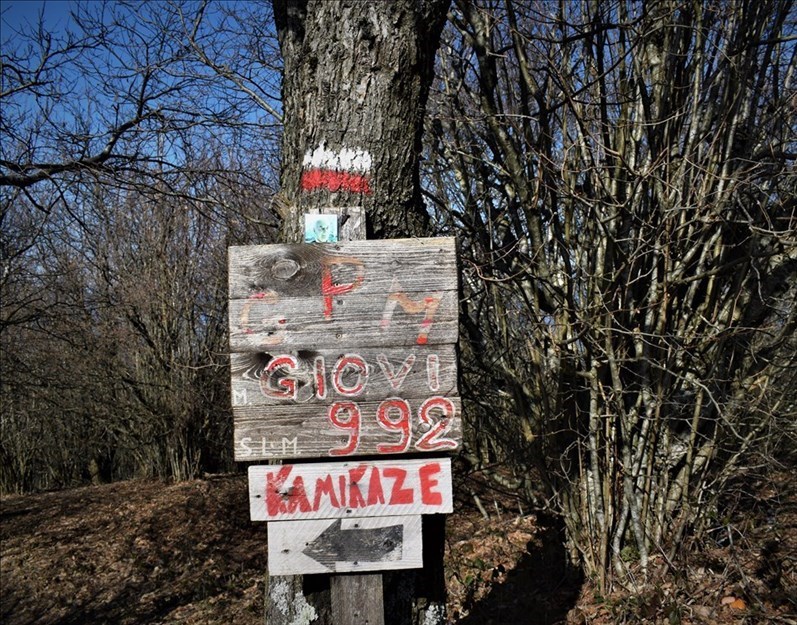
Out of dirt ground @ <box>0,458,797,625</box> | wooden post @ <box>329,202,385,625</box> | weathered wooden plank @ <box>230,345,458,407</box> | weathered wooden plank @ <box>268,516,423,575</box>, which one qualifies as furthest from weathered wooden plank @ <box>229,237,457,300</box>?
dirt ground @ <box>0,458,797,625</box>

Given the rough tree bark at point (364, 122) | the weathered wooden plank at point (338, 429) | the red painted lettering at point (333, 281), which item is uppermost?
the rough tree bark at point (364, 122)

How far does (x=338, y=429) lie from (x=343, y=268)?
0.50 m

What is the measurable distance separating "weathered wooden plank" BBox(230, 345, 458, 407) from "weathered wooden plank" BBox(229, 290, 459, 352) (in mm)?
34

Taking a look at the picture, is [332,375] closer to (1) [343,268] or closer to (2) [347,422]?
(2) [347,422]

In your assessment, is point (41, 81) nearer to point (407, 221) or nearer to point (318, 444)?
point (407, 221)

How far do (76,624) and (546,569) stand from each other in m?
4.39

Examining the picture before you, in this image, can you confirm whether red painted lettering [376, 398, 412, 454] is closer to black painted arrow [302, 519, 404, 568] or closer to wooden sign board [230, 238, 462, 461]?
wooden sign board [230, 238, 462, 461]

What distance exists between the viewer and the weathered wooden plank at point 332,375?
7.20 feet

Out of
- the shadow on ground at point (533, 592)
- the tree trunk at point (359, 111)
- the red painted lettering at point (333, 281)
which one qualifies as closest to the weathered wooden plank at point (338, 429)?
the red painted lettering at point (333, 281)

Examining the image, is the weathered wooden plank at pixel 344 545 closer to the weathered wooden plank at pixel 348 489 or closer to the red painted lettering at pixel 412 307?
the weathered wooden plank at pixel 348 489

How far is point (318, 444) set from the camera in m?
2.21

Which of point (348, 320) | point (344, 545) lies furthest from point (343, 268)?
point (344, 545)

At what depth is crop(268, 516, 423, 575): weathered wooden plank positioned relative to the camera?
223 centimetres

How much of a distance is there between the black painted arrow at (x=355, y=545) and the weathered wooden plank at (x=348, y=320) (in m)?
0.58
